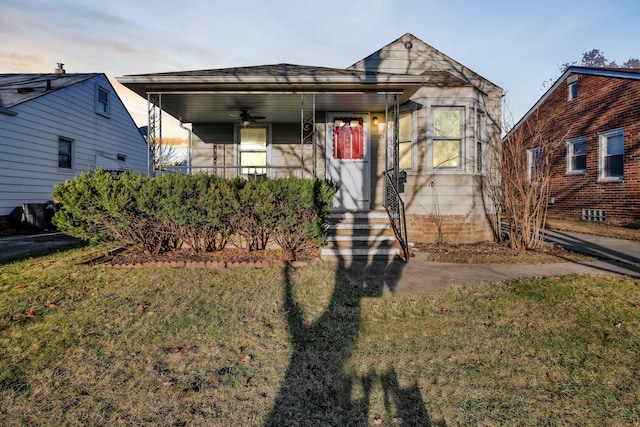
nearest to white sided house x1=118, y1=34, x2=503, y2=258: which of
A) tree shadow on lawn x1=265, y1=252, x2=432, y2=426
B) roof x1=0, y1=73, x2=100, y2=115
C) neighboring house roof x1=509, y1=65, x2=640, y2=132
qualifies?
neighboring house roof x1=509, y1=65, x2=640, y2=132

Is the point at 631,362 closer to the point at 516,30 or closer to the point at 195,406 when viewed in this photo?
the point at 195,406

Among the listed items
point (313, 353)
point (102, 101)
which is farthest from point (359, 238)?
point (102, 101)

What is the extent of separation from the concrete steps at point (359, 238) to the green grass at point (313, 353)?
58.3 inches

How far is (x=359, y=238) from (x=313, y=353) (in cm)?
359

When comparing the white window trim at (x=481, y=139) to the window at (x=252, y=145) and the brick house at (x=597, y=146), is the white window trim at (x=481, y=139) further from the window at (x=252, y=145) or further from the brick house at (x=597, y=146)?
the window at (x=252, y=145)

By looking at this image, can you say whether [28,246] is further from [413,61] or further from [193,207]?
→ [413,61]

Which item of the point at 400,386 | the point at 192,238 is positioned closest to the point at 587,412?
the point at 400,386

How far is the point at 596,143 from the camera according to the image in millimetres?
12117

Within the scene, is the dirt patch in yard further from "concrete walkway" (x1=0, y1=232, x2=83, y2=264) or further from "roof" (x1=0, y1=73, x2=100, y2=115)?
"roof" (x1=0, y1=73, x2=100, y2=115)

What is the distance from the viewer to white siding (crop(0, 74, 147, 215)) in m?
10.4

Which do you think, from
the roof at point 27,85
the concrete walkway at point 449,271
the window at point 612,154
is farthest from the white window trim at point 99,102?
the window at point 612,154

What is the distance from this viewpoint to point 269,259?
5.60 metres

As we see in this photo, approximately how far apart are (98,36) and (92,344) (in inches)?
565

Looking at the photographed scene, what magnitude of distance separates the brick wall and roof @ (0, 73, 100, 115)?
687 inches
